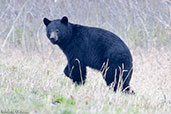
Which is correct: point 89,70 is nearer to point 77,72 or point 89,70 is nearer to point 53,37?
point 77,72

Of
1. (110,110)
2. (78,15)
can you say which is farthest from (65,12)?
(110,110)

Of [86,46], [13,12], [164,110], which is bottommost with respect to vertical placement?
[164,110]

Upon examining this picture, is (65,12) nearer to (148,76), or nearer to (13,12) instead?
(13,12)

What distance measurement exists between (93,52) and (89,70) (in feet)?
8.62

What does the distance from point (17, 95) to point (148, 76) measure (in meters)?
5.05

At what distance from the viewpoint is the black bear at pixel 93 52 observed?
269 inches

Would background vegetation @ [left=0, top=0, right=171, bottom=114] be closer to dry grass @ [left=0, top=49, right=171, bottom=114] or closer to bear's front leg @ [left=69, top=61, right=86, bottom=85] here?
dry grass @ [left=0, top=49, right=171, bottom=114]

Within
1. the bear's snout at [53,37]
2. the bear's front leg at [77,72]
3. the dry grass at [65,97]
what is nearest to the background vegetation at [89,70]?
the dry grass at [65,97]

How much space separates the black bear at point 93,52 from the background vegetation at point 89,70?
11.2 inches

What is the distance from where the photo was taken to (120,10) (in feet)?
44.7

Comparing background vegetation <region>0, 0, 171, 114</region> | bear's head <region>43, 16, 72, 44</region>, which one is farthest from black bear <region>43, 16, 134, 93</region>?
background vegetation <region>0, 0, 171, 114</region>

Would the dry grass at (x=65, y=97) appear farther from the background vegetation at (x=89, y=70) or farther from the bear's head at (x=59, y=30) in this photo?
the bear's head at (x=59, y=30)

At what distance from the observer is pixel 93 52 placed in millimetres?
7227

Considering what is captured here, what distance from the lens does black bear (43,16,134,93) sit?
684cm
